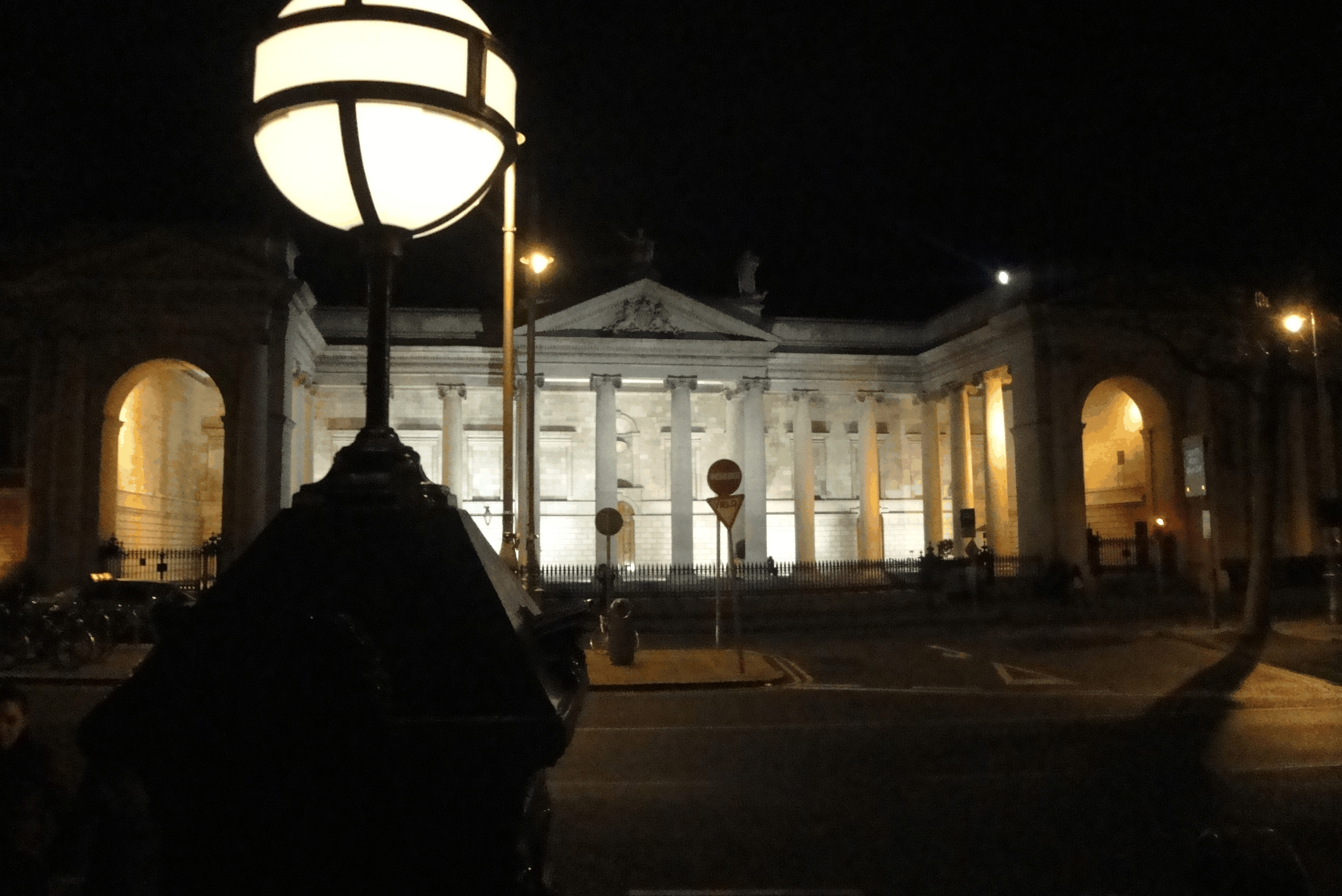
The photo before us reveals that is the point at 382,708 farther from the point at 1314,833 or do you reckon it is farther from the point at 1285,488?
the point at 1285,488

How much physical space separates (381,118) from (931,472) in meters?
40.4

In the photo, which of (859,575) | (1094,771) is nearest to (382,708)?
(1094,771)

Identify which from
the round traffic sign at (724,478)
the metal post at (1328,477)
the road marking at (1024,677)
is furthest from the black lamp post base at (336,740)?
the metal post at (1328,477)

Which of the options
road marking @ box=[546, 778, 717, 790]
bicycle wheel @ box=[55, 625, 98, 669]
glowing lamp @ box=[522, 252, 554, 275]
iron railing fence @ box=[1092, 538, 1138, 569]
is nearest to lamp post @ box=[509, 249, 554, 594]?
glowing lamp @ box=[522, 252, 554, 275]

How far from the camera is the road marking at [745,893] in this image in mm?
5352

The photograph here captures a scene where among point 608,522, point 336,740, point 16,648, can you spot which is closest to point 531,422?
point 608,522

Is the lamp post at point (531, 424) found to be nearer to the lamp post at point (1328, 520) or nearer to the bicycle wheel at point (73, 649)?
the bicycle wheel at point (73, 649)

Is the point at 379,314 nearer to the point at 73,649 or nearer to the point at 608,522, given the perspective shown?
the point at 73,649

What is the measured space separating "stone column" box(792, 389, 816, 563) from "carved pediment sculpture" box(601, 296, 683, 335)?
693cm

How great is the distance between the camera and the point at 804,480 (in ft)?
128

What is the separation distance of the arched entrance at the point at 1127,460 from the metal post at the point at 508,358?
81.6 feet

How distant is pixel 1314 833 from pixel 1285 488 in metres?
34.4

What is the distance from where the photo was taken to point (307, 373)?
3559cm

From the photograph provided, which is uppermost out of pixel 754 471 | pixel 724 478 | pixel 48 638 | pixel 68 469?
pixel 754 471
